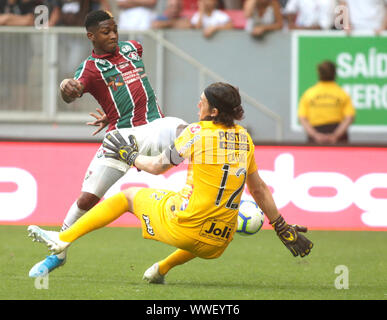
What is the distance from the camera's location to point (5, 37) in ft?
44.8

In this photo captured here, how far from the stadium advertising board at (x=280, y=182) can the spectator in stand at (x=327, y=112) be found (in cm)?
87

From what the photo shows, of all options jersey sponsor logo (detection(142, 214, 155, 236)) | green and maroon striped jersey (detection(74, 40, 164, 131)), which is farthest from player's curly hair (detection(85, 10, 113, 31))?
jersey sponsor logo (detection(142, 214, 155, 236))

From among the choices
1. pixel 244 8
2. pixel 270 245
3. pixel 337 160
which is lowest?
pixel 270 245

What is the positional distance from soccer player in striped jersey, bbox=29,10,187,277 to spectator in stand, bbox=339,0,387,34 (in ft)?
23.4

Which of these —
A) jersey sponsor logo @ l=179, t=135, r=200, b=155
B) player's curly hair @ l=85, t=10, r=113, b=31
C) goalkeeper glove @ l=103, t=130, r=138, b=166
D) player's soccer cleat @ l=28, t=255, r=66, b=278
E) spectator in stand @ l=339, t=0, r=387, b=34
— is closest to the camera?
jersey sponsor logo @ l=179, t=135, r=200, b=155

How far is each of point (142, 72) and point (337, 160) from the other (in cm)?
463

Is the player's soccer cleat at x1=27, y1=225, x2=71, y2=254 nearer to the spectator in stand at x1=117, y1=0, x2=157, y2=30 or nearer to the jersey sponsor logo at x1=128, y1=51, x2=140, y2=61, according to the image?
the jersey sponsor logo at x1=128, y1=51, x2=140, y2=61

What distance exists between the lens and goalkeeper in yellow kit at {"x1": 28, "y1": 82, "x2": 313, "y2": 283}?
6594 mm

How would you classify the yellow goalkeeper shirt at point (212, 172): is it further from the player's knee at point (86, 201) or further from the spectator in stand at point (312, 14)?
the spectator in stand at point (312, 14)

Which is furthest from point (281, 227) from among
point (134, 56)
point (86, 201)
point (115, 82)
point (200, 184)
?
point (134, 56)

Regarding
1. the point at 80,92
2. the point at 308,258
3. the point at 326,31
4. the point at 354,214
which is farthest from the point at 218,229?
the point at 326,31

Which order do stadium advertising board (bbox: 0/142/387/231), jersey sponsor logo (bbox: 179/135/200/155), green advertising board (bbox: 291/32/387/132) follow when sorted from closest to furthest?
jersey sponsor logo (bbox: 179/135/200/155) < stadium advertising board (bbox: 0/142/387/231) < green advertising board (bbox: 291/32/387/132)

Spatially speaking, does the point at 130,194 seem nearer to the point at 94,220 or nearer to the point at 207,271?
the point at 94,220

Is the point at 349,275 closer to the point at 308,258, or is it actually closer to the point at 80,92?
the point at 308,258
